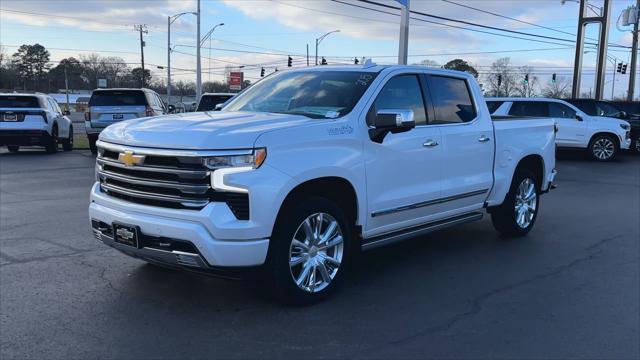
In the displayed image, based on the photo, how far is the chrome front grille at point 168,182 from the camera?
407cm

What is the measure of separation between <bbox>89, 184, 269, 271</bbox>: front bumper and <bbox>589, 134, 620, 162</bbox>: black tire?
1647cm

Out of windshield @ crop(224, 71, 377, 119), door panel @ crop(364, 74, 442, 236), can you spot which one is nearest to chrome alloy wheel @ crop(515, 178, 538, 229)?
door panel @ crop(364, 74, 442, 236)

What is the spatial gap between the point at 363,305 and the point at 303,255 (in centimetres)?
65

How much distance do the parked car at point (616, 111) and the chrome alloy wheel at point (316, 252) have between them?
16598mm

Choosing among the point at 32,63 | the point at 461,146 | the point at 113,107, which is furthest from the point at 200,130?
the point at 32,63

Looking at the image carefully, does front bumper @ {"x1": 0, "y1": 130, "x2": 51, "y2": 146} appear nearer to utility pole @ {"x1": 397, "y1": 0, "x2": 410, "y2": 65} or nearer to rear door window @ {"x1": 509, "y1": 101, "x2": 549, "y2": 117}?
utility pole @ {"x1": 397, "y1": 0, "x2": 410, "y2": 65}

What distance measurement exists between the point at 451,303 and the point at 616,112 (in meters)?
17.2

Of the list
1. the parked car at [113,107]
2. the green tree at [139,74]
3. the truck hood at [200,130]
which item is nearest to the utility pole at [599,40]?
the parked car at [113,107]

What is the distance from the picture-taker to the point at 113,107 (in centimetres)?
1705

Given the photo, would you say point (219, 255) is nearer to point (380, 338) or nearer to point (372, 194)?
point (380, 338)

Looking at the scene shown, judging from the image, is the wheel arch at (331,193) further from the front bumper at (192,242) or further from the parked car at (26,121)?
the parked car at (26,121)

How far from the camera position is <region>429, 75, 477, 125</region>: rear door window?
5939mm

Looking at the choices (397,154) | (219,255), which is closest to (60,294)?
(219,255)

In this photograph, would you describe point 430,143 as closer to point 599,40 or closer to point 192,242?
point 192,242
